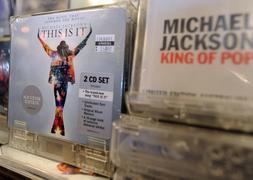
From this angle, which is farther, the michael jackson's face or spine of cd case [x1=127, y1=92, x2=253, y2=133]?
the michael jackson's face

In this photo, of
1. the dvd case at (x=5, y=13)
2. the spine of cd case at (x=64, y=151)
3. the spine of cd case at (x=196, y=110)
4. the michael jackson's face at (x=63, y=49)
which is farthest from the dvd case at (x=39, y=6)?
the spine of cd case at (x=196, y=110)

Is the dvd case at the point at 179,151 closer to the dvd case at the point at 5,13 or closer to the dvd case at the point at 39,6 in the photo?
the dvd case at the point at 39,6

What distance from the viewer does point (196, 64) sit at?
1.43 feet

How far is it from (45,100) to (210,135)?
1.66 ft

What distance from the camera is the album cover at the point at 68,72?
62cm

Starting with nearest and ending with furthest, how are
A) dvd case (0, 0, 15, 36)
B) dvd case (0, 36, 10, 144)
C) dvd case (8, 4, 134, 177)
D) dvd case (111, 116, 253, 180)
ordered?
1. dvd case (111, 116, 253, 180)
2. dvd case (8, 4, 134, 177)
3. dvd case (0, 36, 10, 144)
4. dvd case (0, 0, 15, 36)

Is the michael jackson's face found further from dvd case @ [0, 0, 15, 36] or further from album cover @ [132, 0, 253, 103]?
dvd case @ [0, 0, 15, 36]

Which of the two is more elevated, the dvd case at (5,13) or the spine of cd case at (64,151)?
the dvd case at (5,13)

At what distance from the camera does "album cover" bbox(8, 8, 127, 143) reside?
2.03 feet

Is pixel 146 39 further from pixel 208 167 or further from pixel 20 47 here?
pixel 20 47

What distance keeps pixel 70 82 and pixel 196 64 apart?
0.37 m

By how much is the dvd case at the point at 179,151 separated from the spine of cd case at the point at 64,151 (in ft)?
0.57

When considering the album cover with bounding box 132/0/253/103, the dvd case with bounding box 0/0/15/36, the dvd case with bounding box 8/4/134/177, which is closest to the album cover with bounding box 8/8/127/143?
the dvd case with bounding box 8/4/134/177

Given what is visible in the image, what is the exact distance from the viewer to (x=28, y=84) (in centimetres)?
77
